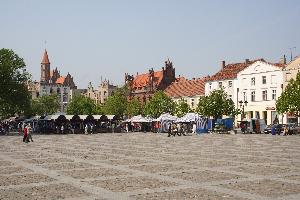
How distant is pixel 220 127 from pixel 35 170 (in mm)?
44618

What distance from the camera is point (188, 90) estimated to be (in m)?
96.6

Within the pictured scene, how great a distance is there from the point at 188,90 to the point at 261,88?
80.9 feet

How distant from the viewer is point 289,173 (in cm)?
1505

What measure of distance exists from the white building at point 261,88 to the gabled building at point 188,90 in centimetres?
1450

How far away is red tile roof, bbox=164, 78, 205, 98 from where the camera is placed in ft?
307

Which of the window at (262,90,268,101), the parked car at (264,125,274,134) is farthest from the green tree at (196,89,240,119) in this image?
the parked car at (264,125,274,134)

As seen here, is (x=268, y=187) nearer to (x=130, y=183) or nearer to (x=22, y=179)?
(x=130, y=183)

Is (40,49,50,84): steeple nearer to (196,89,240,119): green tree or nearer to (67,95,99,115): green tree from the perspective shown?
(67,95,99,115): green tree

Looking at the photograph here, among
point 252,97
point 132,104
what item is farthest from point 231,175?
point 132,104

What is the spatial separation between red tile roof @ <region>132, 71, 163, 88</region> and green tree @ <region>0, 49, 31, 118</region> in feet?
162

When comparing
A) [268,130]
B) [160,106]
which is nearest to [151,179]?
[268,130]

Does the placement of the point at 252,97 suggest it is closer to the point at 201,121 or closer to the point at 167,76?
the point at 201,121

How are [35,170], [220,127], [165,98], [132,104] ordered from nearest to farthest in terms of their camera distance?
[35,170] → [220,127] → [165,98] → [132,104]

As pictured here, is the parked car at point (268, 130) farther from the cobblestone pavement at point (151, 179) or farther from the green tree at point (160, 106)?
the cobblestone pavement at point (151, 179)
